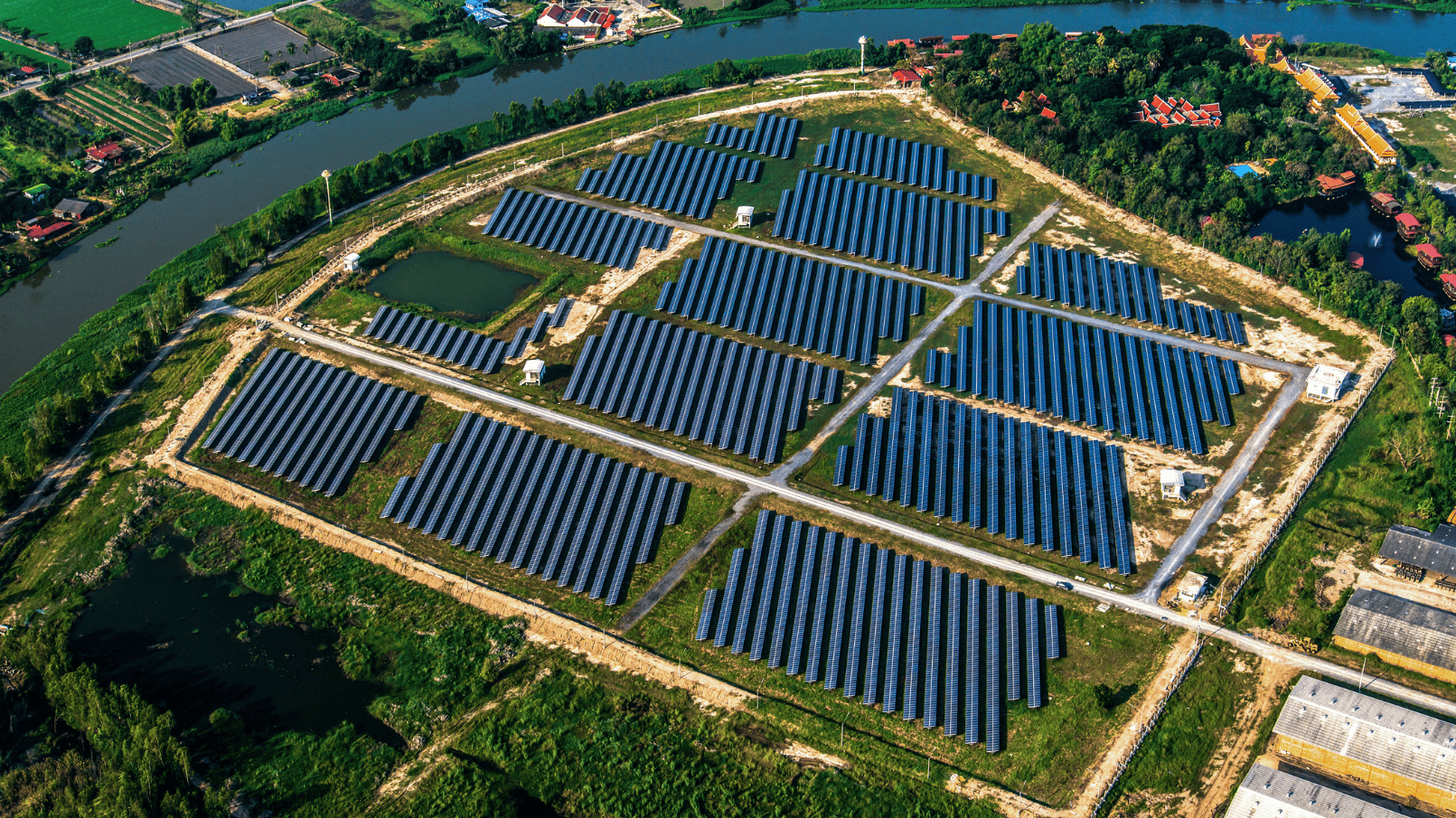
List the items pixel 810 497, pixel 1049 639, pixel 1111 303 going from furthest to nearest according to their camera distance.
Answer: pixel 1111 303 < pixel 810 497 < pixel 1049 639

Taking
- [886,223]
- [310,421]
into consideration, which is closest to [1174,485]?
[886,223]

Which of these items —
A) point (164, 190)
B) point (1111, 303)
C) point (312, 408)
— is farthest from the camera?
point (164, 190)

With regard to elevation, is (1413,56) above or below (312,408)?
above

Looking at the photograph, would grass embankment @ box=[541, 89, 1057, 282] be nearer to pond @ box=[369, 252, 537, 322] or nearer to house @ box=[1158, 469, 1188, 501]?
pond @ box=[369, 252, 537, 322]

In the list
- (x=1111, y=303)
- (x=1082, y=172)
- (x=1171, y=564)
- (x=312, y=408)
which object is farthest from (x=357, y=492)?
(x=1082, y=172)

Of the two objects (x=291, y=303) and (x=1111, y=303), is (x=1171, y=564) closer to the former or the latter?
(x=1111, y=303)

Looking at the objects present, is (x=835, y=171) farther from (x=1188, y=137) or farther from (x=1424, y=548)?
(x=1424, y=548)
